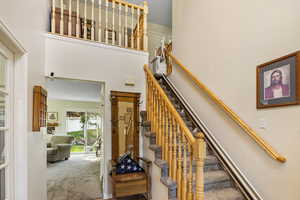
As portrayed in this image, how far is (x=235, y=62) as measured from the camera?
7.50 ft

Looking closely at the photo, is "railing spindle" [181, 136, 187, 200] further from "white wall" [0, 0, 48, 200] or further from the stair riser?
"white wall" [0, 0, 48, 200]

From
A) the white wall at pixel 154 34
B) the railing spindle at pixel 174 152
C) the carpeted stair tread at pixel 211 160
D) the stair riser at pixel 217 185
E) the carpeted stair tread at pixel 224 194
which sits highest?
the white wall at pixel 154 34

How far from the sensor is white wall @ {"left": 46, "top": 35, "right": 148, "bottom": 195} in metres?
2.67

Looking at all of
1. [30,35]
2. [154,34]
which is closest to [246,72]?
[30,35]

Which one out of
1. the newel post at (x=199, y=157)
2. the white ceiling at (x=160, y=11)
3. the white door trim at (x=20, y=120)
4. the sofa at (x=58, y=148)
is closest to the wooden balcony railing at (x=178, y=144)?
the newel post at (x=199, y=157)

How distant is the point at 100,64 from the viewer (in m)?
2.94

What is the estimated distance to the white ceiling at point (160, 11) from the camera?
15.7 feet

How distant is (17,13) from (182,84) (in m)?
2.74

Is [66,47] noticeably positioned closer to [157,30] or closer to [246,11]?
[246,11]

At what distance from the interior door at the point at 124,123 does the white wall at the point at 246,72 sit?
1.11m

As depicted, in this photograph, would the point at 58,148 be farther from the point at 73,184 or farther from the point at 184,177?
the point at 184,177

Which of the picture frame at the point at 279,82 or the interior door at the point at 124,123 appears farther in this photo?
the interior door at the point at 124,123

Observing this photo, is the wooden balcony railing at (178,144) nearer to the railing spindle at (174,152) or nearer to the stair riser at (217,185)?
the railing spindle at (174,152)

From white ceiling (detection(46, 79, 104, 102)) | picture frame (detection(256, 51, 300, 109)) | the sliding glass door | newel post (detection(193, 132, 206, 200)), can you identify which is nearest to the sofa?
the sliding glass door
